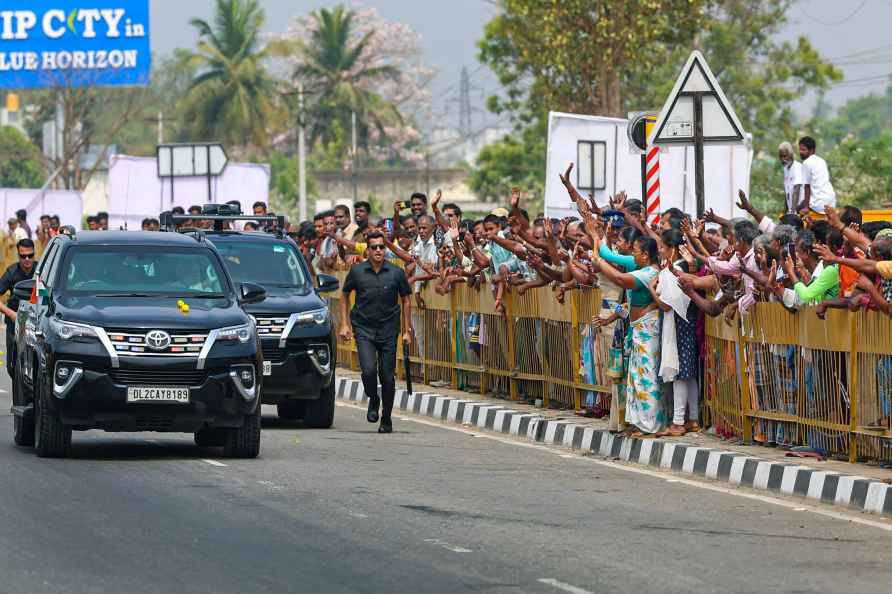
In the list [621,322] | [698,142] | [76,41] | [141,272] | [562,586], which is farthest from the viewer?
[76,41]

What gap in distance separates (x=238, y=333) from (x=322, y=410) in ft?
13.0

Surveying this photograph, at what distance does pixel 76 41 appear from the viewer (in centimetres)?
6194

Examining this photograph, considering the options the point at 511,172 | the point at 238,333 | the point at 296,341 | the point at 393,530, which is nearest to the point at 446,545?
the point at 393,530

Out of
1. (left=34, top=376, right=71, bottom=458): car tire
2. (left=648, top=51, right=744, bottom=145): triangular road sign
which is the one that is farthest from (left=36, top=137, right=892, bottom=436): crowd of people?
(left=34, top=376, right=71, bottom=458): car tire

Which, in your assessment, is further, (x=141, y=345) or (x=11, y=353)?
(x=11, y=353)

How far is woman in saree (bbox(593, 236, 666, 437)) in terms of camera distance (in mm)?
15781

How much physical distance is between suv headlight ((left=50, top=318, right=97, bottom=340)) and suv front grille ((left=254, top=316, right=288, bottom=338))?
416 cm

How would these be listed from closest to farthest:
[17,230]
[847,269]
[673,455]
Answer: [847,269] < [673,455] < [17,230]

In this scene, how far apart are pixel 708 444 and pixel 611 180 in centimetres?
821

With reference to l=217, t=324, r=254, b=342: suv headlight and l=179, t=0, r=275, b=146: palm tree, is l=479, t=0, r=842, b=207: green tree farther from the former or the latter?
l=179, t=0, r=275, b=146: palm tree

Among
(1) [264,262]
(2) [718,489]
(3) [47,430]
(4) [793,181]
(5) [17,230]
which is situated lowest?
(2) [718,489]

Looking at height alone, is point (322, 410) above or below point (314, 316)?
below

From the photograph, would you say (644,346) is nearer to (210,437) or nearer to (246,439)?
(246,439)

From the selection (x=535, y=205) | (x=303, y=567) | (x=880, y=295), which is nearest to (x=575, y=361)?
(x=880, y=295)
